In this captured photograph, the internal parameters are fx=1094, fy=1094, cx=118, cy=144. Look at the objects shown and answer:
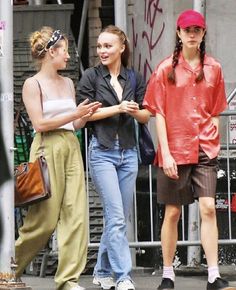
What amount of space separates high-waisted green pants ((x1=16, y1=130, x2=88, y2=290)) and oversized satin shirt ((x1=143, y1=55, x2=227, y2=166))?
627mm

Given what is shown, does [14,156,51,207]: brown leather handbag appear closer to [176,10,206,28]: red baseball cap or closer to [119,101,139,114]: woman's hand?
[119,101,139,114]: woman's hand

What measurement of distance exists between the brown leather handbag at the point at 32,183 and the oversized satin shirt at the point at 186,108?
0.82m

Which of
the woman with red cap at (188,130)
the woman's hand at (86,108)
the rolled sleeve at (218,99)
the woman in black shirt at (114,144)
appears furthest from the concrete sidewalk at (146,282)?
the woman's hand at (86,108)

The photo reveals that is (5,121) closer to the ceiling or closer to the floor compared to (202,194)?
closer to the ceiling

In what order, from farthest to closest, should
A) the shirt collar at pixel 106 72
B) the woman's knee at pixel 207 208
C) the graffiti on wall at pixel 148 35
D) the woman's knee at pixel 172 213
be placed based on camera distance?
the graffiti on wall at pixel 148 35 → the shirt collar at pixel 106 72 → the woman's knee at pixel 172 213 → the woman's knee at pixel 207 208

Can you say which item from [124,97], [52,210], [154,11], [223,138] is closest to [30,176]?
[52,210]

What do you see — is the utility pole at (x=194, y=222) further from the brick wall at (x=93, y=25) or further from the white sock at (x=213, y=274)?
the brick wall at (x=93, y=25)

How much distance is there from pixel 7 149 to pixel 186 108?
126 cm

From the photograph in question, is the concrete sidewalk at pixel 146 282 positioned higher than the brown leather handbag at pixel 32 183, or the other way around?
the brown leather handbag at pixel 32 183

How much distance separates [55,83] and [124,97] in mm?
527

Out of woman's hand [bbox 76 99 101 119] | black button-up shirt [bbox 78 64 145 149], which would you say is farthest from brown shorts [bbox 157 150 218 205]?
woman's hand [bbox 76 99 101 119]

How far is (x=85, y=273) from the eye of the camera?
9.20 metres

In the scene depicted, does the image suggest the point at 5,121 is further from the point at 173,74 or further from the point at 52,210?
the point at 173,74

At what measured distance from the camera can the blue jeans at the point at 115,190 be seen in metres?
7.68
